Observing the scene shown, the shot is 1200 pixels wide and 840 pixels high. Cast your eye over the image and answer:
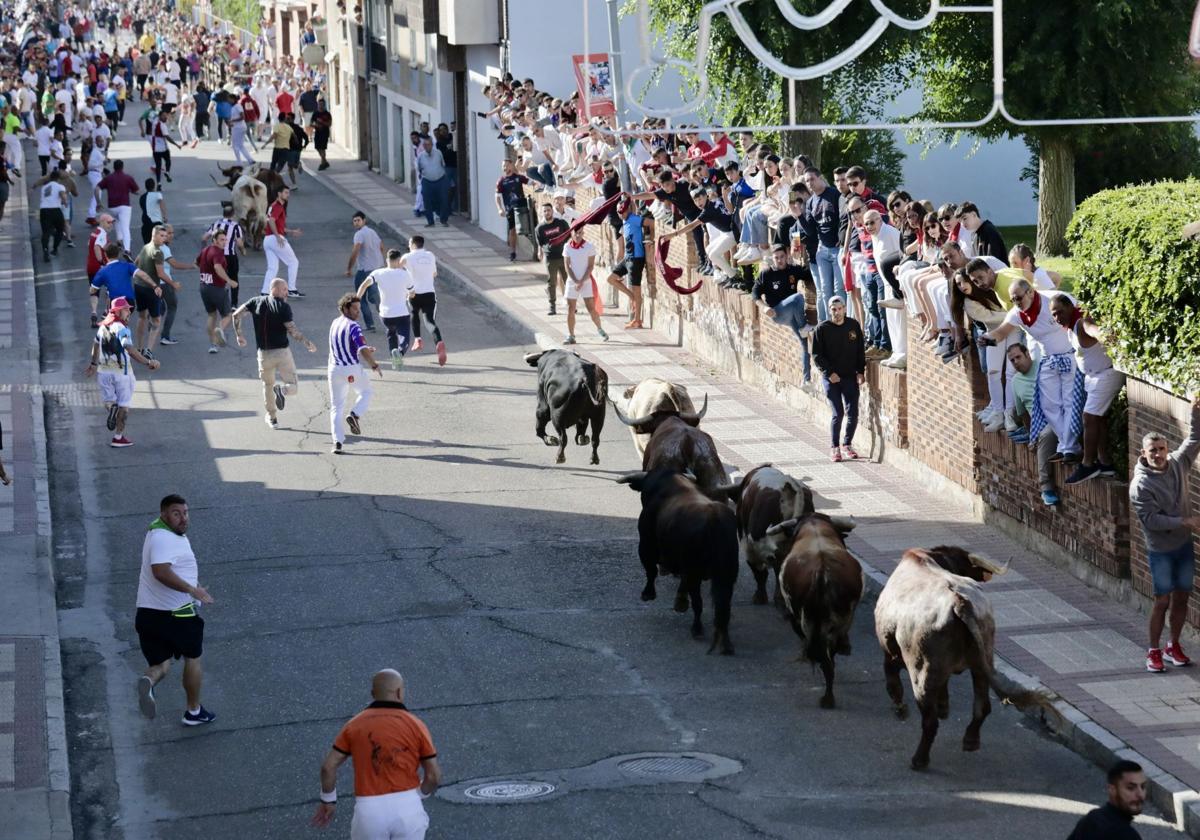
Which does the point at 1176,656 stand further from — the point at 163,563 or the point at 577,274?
the point at 577,274

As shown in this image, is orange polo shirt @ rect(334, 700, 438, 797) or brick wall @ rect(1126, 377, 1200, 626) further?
brick wall @ rect(1126, 377, 1200, 626)

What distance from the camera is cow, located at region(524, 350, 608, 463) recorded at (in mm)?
19953

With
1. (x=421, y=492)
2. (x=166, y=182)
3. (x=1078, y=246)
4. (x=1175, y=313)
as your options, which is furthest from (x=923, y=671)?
(x=166, y=182)

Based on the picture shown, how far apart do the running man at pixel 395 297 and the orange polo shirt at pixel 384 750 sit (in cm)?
1510

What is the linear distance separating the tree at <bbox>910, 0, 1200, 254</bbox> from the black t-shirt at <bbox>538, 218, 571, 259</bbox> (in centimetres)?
570

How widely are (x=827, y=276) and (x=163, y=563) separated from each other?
1045cm

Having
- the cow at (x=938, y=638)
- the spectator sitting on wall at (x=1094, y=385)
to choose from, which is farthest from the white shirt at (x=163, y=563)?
the spectator sitting on wall at (x=1094, y=385)

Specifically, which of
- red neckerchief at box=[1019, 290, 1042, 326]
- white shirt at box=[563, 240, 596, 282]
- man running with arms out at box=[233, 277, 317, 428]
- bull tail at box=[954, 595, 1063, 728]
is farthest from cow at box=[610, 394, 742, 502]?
white shirt at box=[563, 240, 596, 282]

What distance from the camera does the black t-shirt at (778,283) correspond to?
22.2m

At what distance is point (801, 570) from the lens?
13.2 metres

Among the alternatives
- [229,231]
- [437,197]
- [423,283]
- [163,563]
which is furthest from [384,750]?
[437,197]

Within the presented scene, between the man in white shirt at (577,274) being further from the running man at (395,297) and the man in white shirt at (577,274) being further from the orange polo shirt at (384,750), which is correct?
the orange polo shirt at (384,750)

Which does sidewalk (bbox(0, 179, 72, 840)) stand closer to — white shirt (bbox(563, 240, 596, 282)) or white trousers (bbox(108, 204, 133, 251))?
white shirt (bbox(563, 240, 596, 282))

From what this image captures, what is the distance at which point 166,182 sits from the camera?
47.1 meters
